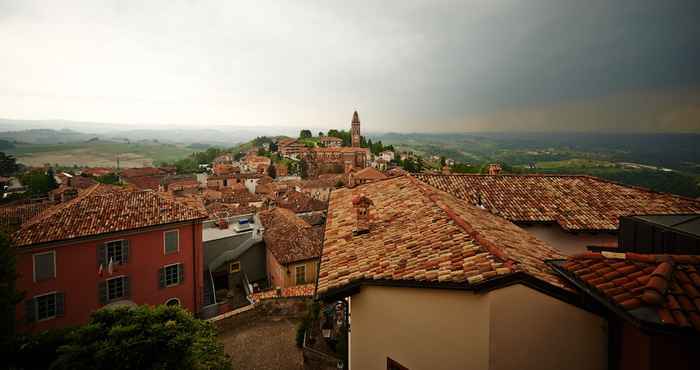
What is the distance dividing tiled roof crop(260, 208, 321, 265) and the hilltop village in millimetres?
136

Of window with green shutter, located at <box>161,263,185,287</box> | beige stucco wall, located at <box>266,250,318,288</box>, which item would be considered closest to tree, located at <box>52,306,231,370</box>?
window with green shutter, located at <box>161,263,185,287</box>

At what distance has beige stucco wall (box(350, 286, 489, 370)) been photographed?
4.30 meters

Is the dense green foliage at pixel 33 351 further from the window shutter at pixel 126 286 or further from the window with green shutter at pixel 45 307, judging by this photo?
the window shutter at pixel 126 286

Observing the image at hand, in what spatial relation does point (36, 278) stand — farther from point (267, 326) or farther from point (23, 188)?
point (23, 188)

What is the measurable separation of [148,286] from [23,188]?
7132 cm

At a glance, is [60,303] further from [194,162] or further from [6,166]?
[194,162]

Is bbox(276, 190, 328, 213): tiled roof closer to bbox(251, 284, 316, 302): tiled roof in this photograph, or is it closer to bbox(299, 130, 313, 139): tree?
bbox(251, 284, 316, 302): tiled roof

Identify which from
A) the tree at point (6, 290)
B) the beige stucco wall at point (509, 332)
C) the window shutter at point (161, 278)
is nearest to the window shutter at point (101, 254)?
the window shutter at point (161, 278)

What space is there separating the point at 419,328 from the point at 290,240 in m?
17.5

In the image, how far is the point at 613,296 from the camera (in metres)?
3.62

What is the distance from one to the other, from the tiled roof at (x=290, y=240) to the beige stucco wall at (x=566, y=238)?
1275cm

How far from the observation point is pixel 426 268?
4934mm

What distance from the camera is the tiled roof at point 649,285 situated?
10.4ft

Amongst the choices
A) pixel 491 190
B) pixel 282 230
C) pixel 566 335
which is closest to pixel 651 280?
pixel 566 335
